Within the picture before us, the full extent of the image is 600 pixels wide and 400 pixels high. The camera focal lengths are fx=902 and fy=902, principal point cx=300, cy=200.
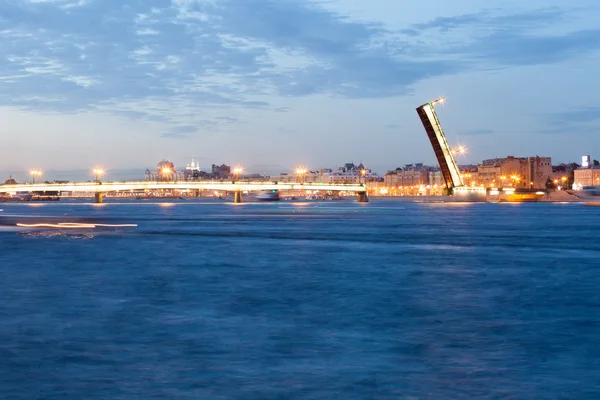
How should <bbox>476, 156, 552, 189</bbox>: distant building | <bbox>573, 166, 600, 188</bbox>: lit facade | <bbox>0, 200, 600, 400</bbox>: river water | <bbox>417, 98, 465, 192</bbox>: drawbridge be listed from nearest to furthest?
<bbox>0, 200, 600, 400</bbox>: river water
<bbox>417, 98, 465, 192</bbox>: drawbridge
<bbox>573, 166, 600, 188</bbox>: lit facade
<bbox>476, 156, 552, 189</bbox>: distant building

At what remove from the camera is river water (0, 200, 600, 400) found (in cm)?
668

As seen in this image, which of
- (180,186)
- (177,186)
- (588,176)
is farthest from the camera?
(588,176)

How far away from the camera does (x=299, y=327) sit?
937 centimetres

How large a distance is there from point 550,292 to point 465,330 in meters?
4.13

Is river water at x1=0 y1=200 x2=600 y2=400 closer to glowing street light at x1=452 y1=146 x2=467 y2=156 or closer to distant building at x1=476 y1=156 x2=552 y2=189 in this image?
glowing street light at x1=452 y1=146 x2=467 y2=156

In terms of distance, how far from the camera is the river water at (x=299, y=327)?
6.68m

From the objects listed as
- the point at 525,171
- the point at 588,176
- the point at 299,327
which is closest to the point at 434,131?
the point at 299,327

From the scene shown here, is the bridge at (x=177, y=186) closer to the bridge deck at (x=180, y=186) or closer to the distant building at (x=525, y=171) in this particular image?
the bridge deck at (x=180, y=186)

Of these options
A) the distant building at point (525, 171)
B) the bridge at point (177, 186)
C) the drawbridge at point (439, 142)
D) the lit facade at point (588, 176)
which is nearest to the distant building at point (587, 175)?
the lit facade at point (588, 176)

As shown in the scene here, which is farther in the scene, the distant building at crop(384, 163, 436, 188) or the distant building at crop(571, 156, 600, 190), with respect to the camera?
the distant building at crop(384, 163, 436, 188)

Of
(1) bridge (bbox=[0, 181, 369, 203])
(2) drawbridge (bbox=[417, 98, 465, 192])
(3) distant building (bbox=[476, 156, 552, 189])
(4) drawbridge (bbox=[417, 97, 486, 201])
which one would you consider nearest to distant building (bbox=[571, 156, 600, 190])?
(3) distant building (bbox=[476, 156, 552, 189])

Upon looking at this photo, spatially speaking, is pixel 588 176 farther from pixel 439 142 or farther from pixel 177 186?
pixel 439 142

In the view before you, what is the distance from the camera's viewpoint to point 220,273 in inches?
622

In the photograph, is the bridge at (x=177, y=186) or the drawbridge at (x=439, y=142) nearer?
the drawbridge at (x=439, y=142)
